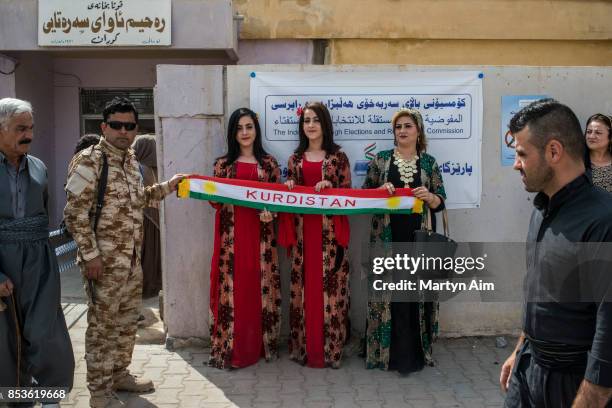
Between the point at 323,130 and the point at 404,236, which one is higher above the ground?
the point at 323,130

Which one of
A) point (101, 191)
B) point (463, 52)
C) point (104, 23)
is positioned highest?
point (104, 23)

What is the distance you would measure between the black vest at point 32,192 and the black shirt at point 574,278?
2.86 metres

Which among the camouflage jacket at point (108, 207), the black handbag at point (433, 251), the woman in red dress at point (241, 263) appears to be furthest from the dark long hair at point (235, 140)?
the black handbag at point (433, 251)

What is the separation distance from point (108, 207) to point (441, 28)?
7.21 meters

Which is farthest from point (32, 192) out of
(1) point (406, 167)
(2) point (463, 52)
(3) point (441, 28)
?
(2) point (463, 52)

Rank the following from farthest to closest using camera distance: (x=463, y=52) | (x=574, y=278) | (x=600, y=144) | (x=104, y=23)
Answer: (x=463, y=52) < (x=104, y=23) < (x=600, y=144) < (x=574, y=278)

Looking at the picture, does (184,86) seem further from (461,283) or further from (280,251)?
(461,283)

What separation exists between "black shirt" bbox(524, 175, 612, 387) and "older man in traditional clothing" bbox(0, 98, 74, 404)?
9.16ft

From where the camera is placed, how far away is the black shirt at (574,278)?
2.10 metres

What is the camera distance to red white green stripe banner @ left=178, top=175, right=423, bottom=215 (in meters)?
4.95

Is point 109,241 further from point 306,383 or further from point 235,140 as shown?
point 306,383

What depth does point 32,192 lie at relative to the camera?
3.86 meters

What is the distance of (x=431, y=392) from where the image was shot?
4617mm

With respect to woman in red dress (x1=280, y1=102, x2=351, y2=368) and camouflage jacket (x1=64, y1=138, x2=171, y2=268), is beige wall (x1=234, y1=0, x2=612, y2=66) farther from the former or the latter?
camouflage jacket (x1=64, y1=138, x2=171, y2=268)
